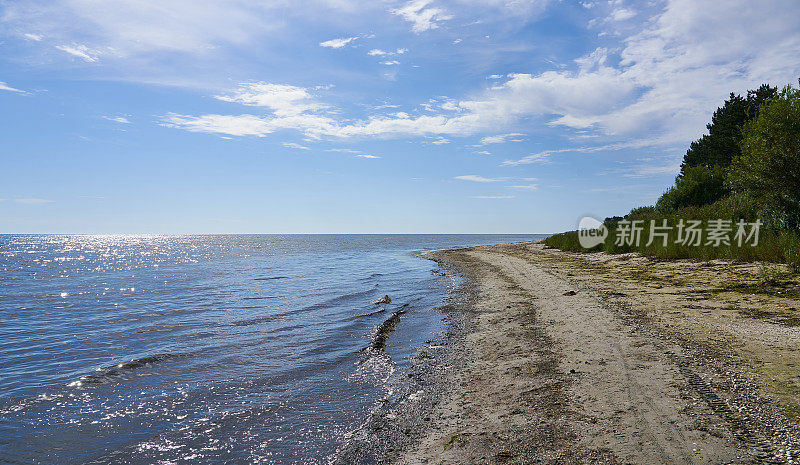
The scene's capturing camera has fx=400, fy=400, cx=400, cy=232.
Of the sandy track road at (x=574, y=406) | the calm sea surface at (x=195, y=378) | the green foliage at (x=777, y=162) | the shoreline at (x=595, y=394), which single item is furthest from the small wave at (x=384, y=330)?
the green foliage at (x=777, y=162)

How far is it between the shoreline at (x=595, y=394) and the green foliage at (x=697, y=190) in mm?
36250

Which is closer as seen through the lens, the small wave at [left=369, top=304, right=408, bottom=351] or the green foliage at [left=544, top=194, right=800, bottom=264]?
the small wave at [left=369, top=304, right=408, bottom=351]

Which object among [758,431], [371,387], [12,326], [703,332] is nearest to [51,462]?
[371,387]

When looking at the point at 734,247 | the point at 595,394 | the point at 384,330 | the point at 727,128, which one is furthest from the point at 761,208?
the point at 727,128

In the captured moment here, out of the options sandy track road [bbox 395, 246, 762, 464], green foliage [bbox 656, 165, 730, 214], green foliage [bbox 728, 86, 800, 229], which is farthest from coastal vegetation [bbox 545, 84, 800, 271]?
green foliage [bbox 656, 165, 730, 214]

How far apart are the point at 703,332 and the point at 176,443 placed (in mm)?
9523

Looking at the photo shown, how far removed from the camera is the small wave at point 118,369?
7.95m

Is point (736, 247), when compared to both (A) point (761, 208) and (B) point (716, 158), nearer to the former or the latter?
(A) point (761, 208)

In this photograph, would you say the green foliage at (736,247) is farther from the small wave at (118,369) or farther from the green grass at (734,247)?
the small wave at (118,369)

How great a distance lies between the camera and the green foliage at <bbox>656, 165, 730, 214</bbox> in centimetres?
3975

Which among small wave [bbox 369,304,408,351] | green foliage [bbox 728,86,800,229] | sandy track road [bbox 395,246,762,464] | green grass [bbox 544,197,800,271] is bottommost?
small wave [bbox 369,304,408,351]

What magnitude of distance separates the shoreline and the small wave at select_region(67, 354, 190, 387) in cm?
595

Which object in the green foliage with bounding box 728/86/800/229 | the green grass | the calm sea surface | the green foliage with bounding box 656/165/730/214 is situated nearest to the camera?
the calm sea surface

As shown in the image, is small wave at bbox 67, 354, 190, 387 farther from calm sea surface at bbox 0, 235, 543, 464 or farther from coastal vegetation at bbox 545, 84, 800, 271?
coastal vegetation at bbox 545, 84, 800, 271
